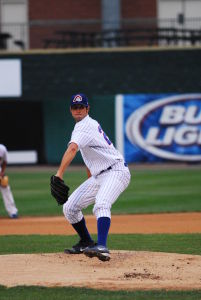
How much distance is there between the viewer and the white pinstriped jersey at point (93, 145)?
8.98 m

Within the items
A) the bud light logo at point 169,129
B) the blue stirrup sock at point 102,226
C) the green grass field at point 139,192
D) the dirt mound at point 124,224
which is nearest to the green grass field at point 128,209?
the green grass field at point 139,192

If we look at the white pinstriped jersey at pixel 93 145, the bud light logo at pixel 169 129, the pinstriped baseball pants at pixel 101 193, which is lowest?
the bud light logo at pixel 169 129

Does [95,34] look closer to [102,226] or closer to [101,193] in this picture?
[101,193]

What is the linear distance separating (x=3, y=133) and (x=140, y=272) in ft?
69.2

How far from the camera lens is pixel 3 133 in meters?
29.0

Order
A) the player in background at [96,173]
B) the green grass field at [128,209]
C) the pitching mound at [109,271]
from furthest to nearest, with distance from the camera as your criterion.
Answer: the player in background at [96,173], the pitching mound at [109,271], the green grass field at [128,209]

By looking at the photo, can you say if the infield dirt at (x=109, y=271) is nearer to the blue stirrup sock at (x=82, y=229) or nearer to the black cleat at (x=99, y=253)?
the black cleat at (x=99, y=253)

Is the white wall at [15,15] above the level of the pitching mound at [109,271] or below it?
above

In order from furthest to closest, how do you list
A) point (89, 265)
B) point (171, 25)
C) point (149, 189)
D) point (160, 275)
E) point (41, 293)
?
point (171, 25) < point (149, 189) < point (89, 265) < point (160, 275) < point (41, 293)

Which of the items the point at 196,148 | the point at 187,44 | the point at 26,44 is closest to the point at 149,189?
the point at 196,148

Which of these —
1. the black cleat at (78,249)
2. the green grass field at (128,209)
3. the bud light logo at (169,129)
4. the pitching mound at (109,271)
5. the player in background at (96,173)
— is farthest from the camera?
the bud light logo at (169,129)

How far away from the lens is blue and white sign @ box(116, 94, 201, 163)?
2831 centimetres

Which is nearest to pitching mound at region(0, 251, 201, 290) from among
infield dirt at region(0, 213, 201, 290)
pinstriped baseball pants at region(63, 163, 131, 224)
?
infield dirt at region(0, 213, 201, 290)

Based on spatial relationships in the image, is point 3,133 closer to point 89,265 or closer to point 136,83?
point 136,83
